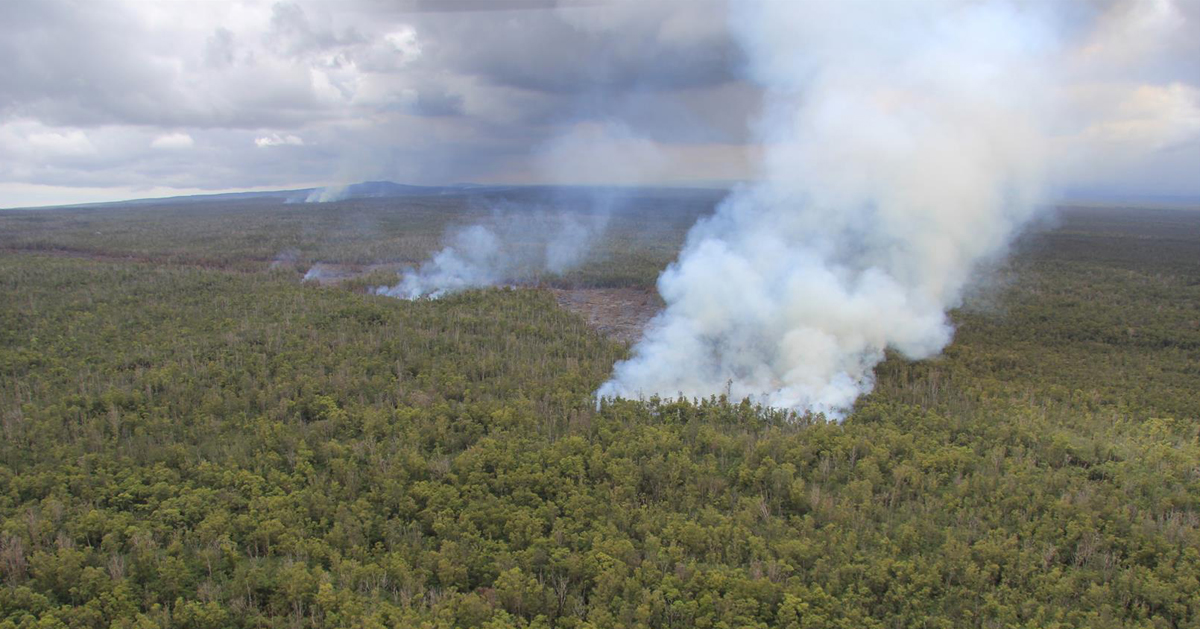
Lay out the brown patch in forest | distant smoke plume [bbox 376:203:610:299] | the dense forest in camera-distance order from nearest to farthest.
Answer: the dense forest < the brown patch in forest < distant smoke plume [bbox 376:203:610:299]

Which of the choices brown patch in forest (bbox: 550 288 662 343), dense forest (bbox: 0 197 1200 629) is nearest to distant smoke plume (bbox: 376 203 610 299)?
brown patch in forest (bbox: 550 288 662 343)

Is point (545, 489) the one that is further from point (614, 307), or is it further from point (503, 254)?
point (503, 254)

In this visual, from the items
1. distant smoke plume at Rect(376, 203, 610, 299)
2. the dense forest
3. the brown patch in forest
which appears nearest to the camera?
the dense forest

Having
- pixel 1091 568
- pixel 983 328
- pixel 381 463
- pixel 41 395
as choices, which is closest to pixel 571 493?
pixel 381 463

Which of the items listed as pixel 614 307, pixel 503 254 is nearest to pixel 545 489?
pixel 614 307

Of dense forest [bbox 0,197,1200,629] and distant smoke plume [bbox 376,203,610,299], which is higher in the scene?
distant smoke plume [bbox 376,203,610,299]

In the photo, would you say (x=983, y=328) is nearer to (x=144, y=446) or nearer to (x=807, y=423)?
(x=807, y=423)

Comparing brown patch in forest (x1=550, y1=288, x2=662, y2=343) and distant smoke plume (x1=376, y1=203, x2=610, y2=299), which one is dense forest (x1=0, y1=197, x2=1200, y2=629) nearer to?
brown patch in forest (x1=550, y1=288, x2=662, y2=343)
